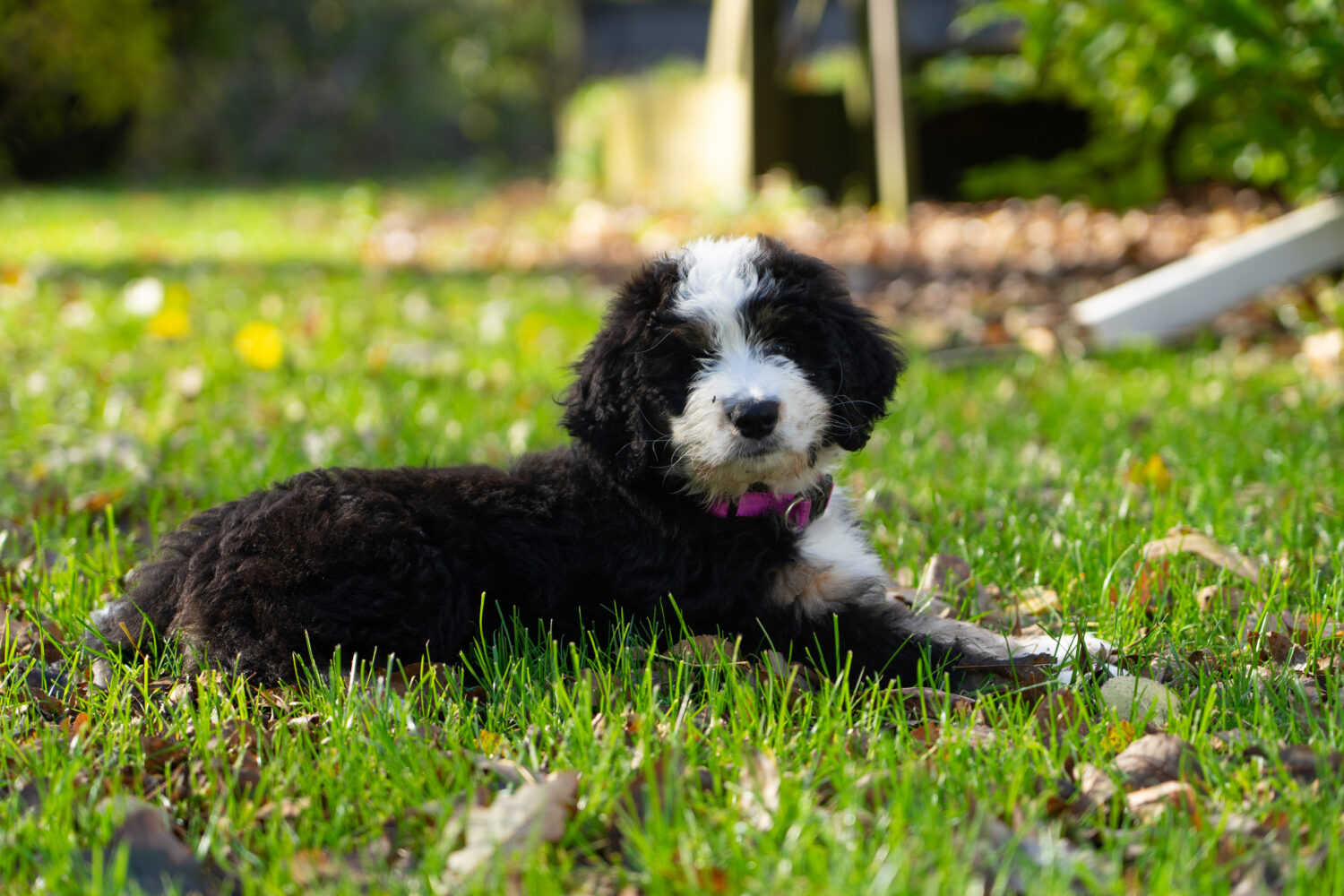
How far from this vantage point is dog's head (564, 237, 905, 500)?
272 centimetres

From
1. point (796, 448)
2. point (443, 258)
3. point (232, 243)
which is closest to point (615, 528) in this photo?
point (796, 448)

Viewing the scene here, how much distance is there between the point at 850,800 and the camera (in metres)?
2.11

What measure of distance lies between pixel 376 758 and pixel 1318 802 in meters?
1.74

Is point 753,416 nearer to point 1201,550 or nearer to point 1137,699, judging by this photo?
point 1137,699

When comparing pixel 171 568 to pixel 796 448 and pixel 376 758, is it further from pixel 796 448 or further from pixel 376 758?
pixel 796 448

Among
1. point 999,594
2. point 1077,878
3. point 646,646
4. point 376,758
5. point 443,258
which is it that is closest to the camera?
point 1077,878

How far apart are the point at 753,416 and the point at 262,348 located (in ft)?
13.8

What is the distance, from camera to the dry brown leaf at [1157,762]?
2.26 metres

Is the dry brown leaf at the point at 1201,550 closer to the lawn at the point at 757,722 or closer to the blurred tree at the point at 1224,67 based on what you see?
the lawn at the point at 757,722

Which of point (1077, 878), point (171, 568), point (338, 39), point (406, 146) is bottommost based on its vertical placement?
point (1077, 878)

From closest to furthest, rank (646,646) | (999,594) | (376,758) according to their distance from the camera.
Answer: (376,758)
(646,646)
(999,594)

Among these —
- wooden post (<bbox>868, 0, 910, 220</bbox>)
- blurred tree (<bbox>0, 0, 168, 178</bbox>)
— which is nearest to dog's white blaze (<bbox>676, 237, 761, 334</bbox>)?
wooden post (<bbox>868, 0, 910, 220</bbox>)

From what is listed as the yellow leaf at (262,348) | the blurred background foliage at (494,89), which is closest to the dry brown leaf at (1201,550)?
the blurred background foliage at (494,89)

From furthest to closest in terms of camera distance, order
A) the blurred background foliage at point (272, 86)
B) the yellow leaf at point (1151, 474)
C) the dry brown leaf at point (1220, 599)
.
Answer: the blurred background foliage at point (272, 86)
the yellow leaf at point (1151, 474)
the dry brown leaf at point (1220, 599)
